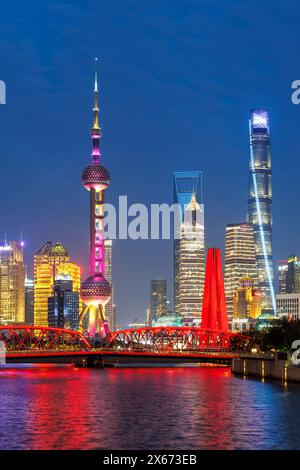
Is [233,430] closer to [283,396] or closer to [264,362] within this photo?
[283,396]

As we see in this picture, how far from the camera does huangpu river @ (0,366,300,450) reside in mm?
45938

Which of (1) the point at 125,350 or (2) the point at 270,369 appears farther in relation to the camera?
(1) the point at 125,350

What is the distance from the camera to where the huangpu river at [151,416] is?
45.9 metres

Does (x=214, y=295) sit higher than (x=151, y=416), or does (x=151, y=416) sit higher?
(x=214, y=295)

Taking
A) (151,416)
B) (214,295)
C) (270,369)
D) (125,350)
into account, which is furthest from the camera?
(214,295)

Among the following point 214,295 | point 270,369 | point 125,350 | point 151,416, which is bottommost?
point 151,416

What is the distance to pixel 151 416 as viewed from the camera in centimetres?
5884

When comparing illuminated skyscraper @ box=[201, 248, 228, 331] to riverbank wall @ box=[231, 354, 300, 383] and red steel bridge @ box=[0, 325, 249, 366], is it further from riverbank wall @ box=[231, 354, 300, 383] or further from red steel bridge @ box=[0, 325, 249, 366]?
riverbank wall @ box=[231, 354, 300, 383]

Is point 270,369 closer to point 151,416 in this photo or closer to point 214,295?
point 151,416

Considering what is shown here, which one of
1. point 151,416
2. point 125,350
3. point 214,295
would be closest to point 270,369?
point 151,416

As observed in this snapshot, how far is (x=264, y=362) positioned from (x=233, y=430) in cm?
5185

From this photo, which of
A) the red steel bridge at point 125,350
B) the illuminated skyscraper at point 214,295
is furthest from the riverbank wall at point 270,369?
the illuminated skyscraper at point 214,295

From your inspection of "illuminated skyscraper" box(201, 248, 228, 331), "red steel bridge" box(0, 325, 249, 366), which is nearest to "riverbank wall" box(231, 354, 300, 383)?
"red steel bridge" box(0, 325, 249, 366)

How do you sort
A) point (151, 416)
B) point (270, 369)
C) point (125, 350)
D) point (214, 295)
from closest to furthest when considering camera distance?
1. point (151, 416)
2. point (270, 369)
3. point (125, 350)
4. point (214, 295)
